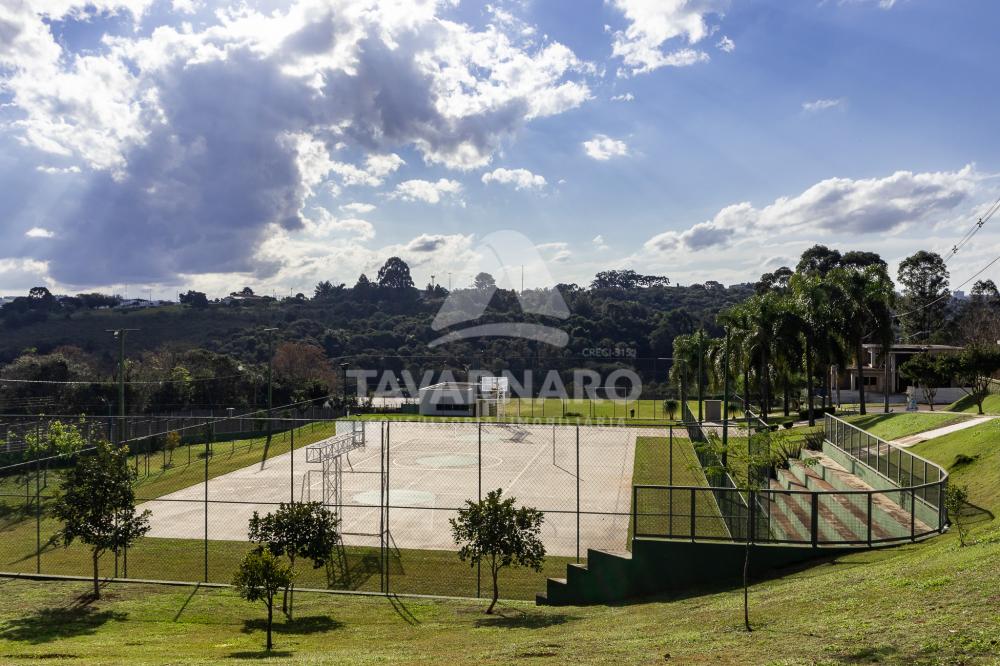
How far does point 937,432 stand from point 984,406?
31.0ft

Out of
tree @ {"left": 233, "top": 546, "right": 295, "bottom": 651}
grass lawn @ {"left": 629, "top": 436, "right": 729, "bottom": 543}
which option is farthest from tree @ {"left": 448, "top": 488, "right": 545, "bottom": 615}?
tree @ {"left": 233, "top": 546, "right": 295, "bottom": 651}

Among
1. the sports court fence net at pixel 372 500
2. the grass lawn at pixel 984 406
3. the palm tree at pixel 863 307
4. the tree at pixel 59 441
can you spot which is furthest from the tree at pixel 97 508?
the palm tree at pixel 863 307

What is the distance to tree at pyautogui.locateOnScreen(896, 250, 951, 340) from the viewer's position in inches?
3297

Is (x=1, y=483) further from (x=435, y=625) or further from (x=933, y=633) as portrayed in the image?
(x=933, y=633)

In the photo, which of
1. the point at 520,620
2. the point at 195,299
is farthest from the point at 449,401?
the point at 195,299

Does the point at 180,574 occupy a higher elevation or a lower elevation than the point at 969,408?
lower

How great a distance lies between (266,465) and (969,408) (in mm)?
39354

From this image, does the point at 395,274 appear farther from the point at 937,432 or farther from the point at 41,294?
the point at 937,432

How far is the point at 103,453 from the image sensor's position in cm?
1764

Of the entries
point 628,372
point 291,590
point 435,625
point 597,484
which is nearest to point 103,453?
point 291,590

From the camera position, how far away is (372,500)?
91.5 feet

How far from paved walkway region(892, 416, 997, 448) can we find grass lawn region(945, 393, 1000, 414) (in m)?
4.31

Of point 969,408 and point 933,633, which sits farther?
point 969,408

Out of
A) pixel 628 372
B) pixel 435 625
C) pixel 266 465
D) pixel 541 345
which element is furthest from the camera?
pixel 541 345
